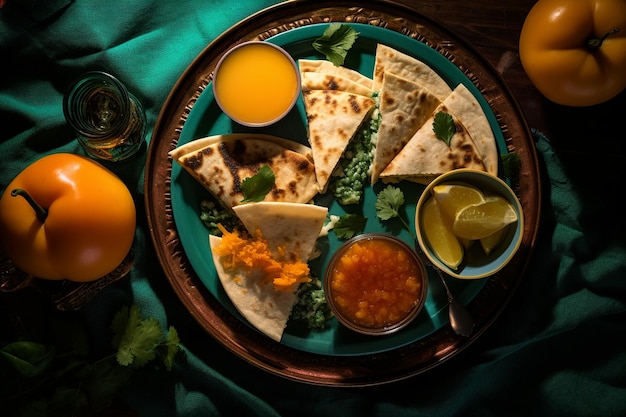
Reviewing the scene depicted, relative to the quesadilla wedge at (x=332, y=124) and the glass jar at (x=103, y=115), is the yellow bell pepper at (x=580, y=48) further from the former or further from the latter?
the glass jar at (x=103, y=115)

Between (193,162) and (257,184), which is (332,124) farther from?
(193,162)

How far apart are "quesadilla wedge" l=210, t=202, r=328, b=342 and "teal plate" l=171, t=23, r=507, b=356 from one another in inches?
3.4

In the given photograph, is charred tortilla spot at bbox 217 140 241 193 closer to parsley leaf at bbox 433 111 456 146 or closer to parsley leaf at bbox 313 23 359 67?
parsley leaf at bbox 313 23 359 67

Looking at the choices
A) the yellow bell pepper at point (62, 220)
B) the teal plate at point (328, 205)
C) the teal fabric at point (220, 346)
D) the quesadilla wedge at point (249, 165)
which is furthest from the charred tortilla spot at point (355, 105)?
the yellow bell pepper at point (62, 220)

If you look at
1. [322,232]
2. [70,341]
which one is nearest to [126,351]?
[70,341]

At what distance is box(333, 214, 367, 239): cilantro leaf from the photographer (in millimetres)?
2924

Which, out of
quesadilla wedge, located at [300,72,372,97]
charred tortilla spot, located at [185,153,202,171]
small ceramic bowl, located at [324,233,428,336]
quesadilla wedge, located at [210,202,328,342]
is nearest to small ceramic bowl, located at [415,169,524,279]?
small ceramic bowl, located at [324,233,428,336]

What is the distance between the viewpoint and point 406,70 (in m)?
2.98

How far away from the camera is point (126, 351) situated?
2859mm

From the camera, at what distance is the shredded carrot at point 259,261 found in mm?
2809

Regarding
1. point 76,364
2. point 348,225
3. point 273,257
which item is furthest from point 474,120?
point 76,364

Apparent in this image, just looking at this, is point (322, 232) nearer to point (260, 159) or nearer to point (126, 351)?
point (260, 159)

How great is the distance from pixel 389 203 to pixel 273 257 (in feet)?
2.05

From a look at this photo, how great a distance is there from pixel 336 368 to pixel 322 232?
2.24 feet
